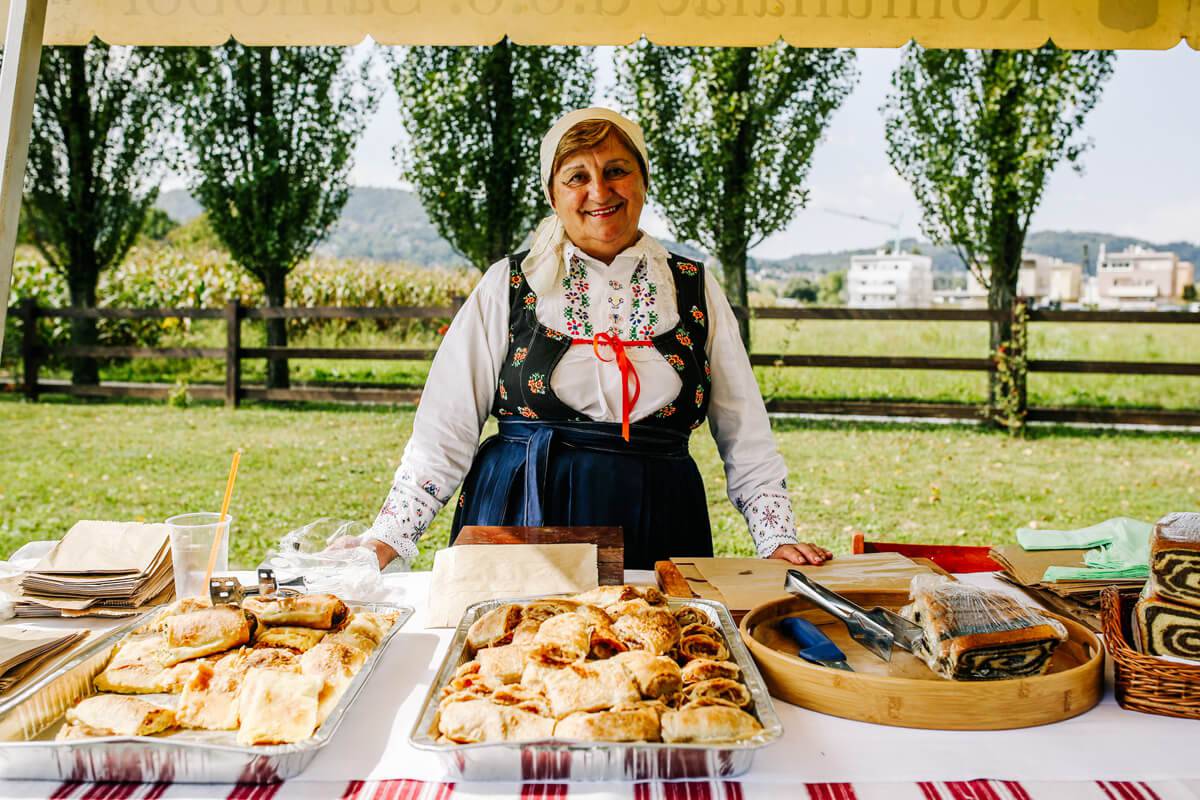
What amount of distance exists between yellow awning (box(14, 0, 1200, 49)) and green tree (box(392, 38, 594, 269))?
307 inches

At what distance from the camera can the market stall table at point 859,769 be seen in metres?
1.01

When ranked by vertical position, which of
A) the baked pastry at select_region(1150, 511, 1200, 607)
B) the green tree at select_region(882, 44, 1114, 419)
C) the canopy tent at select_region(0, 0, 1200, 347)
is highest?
the green tree at select_region(882, 44, 1114, 419)

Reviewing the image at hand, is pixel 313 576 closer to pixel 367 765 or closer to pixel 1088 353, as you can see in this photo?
pixel 367 765

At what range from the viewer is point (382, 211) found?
3522 cm

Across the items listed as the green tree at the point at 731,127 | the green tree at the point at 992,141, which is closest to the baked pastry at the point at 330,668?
the green tree at the point at 992,141

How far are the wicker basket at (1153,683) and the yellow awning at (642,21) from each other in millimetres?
1759

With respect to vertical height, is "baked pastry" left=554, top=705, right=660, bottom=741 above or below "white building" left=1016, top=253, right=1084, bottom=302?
below

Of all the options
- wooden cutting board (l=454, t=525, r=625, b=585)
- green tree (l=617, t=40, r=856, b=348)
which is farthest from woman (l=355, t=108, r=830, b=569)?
green tree (l=617, t=40, r=856, b=348)

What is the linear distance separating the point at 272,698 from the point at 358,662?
0.63ft

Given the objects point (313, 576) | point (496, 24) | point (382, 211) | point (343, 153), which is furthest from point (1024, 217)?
point (382, 211)

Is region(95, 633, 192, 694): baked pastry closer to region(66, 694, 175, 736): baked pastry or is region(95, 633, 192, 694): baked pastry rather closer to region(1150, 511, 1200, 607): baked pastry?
region(66, 694, 175, 736): baked pastry

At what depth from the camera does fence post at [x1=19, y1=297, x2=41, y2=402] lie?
10648 mm

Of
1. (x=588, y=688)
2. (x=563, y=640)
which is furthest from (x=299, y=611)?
(x=588, y=688)

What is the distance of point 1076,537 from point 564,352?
1.20 m
